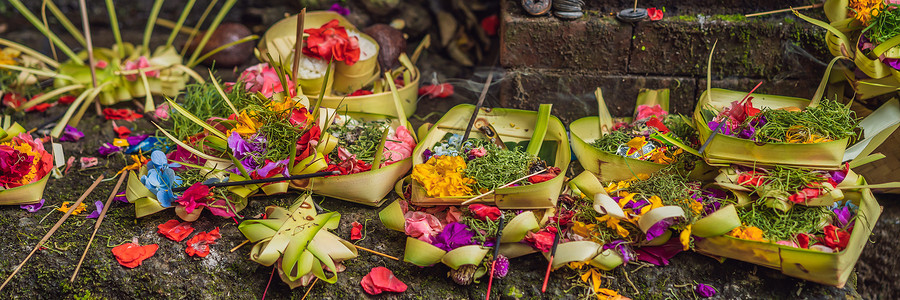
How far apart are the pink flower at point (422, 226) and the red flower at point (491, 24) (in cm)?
138

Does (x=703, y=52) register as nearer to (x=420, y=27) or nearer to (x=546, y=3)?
(x=546, y=3)

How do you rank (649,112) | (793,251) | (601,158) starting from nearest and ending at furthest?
(793,251) → (601,158) → (649,112)

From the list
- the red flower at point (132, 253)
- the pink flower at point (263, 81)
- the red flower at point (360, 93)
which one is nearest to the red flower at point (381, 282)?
the red flower at point (132, 253)

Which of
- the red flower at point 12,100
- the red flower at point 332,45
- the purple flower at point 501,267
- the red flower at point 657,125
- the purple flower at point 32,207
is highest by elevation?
the red flower at point 332,45

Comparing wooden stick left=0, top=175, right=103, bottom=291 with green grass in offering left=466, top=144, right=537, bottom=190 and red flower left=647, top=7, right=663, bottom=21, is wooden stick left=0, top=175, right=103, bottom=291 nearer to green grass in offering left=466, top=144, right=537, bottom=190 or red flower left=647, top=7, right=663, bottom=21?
green grass in offering left=466, top=144, right=537, bottom=190

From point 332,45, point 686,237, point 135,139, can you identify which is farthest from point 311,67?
point 686,237

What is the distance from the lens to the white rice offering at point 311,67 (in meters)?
1.90

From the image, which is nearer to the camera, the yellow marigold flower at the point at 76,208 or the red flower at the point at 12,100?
the yellow marigold flower at the point at 76,208

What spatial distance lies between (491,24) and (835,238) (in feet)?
5.53

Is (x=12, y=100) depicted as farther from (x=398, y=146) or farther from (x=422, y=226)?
(x=422, y=226)

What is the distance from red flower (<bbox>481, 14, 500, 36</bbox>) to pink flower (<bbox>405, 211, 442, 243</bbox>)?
1378mm

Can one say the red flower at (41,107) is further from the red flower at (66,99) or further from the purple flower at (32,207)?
the purple flower at (32,207)

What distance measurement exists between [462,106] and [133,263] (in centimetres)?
103

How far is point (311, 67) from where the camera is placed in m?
1.92
